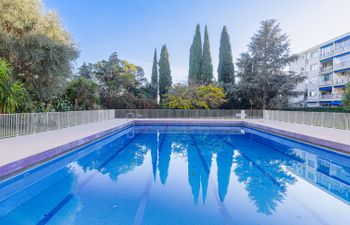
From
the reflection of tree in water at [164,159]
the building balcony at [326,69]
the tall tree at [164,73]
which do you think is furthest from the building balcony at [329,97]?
the reflection of tree in water at [164,159]

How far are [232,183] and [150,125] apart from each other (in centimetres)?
1231

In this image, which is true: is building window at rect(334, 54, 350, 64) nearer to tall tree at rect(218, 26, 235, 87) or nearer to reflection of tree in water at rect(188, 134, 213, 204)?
tall tree at rect(218, 26, 235, 87)

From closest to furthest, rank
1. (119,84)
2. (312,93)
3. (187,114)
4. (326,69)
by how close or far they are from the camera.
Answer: (187,114)
(119,84)
(326,69)
(312,93)

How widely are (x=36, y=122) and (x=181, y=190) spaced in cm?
710

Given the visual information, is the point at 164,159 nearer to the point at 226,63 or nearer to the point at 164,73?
the point at 226,63

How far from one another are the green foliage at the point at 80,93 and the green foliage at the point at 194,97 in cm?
730

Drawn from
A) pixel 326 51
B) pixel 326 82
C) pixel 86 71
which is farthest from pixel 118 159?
pixel 326 51

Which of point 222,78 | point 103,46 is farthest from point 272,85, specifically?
point 103,46

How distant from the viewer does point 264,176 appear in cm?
546

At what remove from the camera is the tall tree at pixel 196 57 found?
85.3ft

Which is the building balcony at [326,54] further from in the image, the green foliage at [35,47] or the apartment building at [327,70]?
the green foliage at [35,47]

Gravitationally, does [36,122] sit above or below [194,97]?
Answer: below

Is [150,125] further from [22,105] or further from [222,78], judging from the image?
[222,78]

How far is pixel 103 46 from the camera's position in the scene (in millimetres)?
24078
